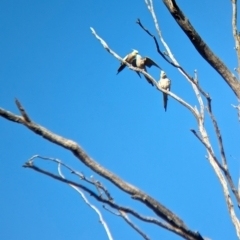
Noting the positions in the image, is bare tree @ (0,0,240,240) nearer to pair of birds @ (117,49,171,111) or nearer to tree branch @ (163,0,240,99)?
tree branch @ (163,0,240,99)

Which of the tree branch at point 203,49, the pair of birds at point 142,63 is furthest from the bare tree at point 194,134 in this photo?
the pair of birds at point 142,63

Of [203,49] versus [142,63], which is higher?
[142,63]

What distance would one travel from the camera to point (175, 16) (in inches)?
49.0

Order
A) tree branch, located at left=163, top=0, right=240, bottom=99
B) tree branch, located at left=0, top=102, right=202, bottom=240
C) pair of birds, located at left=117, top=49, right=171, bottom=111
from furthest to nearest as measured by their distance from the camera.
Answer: pair of birds, located at left=117, top=49, right=171, bottom=111, tree branch, located at left=163, top=0, right=240, bottom=99, tree branch, located at left=0, top=102, right=202, bottom=240

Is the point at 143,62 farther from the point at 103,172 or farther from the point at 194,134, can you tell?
the point at 103,172

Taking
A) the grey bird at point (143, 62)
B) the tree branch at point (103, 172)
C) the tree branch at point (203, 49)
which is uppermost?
the grey bird at point (143, 62)

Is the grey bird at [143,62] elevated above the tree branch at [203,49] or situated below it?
above

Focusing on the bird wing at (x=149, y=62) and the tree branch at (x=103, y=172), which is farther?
the bird wing at (x=149, y=62)

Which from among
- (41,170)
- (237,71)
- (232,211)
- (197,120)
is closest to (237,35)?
(237,71)

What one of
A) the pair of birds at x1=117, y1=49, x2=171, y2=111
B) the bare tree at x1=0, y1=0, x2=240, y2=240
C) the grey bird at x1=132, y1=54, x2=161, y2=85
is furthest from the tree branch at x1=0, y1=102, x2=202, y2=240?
the grey bird at x1=132, y1=54, x2=161, y2=85

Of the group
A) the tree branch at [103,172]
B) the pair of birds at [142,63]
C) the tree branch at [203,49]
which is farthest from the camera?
the pair of birds at [142,63]

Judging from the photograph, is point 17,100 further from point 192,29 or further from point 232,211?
point 232,211

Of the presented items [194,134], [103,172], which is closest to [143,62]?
[194,134]

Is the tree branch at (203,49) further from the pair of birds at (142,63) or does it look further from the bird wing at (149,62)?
the bird wing at (149,62)
